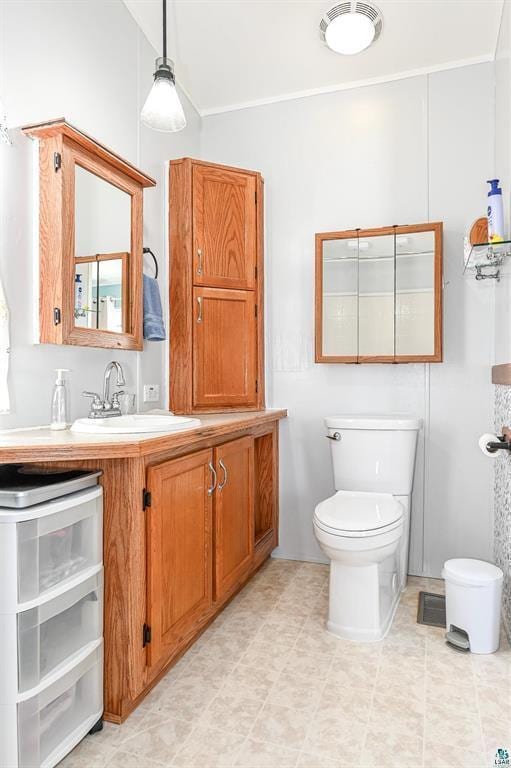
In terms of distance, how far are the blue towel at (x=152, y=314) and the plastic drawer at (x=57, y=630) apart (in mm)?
1100

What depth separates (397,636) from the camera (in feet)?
6.67

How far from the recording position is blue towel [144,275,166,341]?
2.26 metres

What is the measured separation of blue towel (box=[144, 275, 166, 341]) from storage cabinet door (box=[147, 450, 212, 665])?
65cm

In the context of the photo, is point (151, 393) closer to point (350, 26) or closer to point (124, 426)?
point (124, 426)

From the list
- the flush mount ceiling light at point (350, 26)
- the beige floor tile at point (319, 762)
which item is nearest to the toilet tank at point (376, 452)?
the beige floor tile at point (319, 762)

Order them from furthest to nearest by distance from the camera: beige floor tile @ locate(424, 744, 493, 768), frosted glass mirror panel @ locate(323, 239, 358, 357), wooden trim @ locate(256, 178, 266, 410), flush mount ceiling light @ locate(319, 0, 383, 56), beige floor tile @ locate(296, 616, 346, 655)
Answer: wooden trim @ locate(256, 178, 266, 410) → frosted glass mirror panel @ locate(323, 239, 358, 357) → flush mount ceiling light @ locate(319, 0, 383, 56) → beige floor tile @ locate(296, 616, 346, 655) → beige floor tile @ locate(424, 744, 493, 768)

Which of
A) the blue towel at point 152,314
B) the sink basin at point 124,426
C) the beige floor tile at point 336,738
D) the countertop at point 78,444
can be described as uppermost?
the blue towel at point 152,314

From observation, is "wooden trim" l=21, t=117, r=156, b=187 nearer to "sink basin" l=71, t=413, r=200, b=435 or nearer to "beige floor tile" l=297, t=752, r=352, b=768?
"sink basin" l=71, t=413, r=200, b=435

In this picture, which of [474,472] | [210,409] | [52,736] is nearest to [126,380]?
[210,409]

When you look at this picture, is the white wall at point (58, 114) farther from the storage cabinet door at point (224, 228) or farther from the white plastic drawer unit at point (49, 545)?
the white plastic drawer unit at point (49, 545)

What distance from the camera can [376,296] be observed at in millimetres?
2627

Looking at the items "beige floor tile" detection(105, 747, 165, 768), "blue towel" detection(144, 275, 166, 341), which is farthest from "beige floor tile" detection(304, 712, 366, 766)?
"blue towel" detection(144, 275, 166, 341)

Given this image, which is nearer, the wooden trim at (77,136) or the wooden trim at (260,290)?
the wooden trim at (77,136)

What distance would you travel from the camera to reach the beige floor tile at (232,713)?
1495 millimetres
